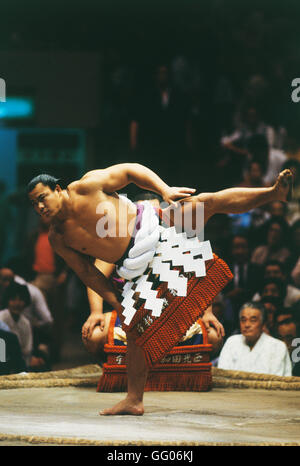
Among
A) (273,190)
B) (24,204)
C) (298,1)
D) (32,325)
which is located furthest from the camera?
(298,1)

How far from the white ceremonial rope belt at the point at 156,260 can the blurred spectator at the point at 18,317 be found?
1.34 metres

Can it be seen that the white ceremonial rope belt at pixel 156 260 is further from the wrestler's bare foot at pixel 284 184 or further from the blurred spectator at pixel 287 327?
the blurred spectator at pixel 287 327

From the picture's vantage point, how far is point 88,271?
3180 millimetres

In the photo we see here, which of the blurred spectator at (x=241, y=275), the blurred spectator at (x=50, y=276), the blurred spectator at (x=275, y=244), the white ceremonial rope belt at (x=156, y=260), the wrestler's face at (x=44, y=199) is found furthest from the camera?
the blurred spectator at (x=50, y=276)

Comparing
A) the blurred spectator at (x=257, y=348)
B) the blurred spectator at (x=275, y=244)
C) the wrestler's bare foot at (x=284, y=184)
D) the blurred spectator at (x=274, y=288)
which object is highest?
the wrestler's bare foot at (x=284, y=184)

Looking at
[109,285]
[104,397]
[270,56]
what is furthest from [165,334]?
[270,56]

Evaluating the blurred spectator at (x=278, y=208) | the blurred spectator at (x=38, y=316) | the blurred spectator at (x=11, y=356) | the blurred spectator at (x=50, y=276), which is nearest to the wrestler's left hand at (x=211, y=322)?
the blurred spectator at (x=11, y=356)

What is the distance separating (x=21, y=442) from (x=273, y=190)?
1.16 m

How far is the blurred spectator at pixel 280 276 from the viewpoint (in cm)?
447

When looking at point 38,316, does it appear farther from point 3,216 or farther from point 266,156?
point 266,156

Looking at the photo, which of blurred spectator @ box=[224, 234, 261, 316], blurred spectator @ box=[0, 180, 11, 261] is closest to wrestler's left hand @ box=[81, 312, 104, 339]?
blurred spectator @ box=[224, 234, 261, 316]

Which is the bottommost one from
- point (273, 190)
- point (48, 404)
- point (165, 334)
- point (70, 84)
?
point (48, 404)

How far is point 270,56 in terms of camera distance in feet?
19.4
